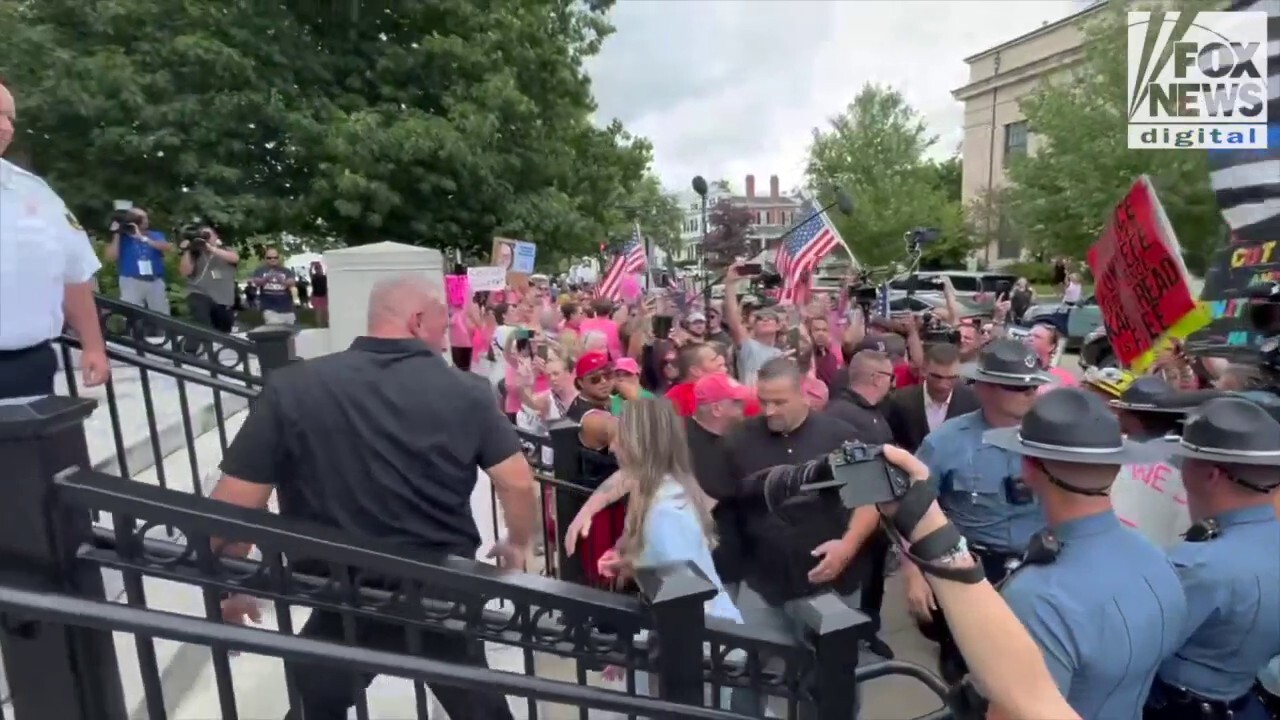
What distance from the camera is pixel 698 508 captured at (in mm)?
2994

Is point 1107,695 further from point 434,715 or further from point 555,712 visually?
point 434,715

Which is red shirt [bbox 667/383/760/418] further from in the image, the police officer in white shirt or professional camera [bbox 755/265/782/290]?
professional camera [bbox 755/265/782/290]

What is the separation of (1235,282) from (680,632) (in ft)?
22.1

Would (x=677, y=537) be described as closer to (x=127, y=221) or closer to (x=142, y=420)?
(x=142, y=420)

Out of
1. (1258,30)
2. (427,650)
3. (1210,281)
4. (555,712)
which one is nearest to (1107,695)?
(427,650)

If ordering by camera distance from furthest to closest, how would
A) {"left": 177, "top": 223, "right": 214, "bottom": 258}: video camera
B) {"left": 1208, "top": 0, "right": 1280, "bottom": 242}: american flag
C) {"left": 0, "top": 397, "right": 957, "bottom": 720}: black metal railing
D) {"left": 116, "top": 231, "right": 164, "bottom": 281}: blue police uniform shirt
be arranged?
1. {"left": 177, "top": 223, "right": 214, "bottom": 258}: video camera
2. {"left": 116, "top": 231, "right": 164, "bottom": 281}: blue police uniform shirt
3. {"left": 1208, "top": 0, "right": 1280, "bottom": 242}: american flag
4. {"left": 0, "top": 397, "right": 957, "bottom": 720}: black metal railing

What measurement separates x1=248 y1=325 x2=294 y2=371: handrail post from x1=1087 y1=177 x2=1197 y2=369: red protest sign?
4604mm

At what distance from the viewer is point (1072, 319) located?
17953 mm

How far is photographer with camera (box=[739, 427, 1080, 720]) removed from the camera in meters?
1.55

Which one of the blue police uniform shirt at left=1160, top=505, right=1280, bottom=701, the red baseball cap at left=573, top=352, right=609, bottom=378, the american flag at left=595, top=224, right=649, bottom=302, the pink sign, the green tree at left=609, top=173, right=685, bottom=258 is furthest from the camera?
the green tree at left=609, top=173, right=685, bottom=258

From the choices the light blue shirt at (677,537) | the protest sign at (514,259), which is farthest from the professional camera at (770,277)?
the light blue shirt at (677,537)

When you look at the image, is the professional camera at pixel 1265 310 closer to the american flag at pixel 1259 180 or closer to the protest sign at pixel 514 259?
the american flag at pixel 1259 180

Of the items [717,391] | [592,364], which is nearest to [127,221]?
[592,364]

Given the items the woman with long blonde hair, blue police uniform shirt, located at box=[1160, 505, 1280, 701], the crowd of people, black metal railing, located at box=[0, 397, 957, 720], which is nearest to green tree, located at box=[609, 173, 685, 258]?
the crowd of people
